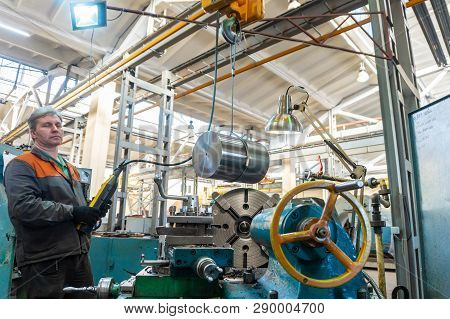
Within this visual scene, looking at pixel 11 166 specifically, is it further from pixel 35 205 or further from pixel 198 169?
pixel 198 169

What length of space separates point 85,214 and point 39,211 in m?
0.14

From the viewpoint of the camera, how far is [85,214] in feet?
3.62

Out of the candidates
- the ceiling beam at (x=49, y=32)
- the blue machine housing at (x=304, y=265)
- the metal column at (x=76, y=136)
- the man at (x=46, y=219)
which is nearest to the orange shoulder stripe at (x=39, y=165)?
the man at (x=46, y=219)

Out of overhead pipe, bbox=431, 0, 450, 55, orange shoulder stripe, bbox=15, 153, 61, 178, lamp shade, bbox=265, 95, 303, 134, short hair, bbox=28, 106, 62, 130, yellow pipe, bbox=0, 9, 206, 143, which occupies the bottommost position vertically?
orange shoulder stripe, bbox=15, 153, 61, 178

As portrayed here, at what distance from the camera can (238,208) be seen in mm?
1477

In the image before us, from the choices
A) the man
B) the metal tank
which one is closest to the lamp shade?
the metal tank

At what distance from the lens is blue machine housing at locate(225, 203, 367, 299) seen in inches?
34.3

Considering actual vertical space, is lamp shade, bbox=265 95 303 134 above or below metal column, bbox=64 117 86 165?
below

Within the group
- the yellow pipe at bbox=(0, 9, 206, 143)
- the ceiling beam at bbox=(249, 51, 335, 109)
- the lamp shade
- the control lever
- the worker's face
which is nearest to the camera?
the control lever

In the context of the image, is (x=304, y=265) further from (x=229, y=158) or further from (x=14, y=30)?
(x=14, y=30)

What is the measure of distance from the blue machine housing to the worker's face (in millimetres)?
891

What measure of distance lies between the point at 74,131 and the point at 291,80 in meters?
3.04

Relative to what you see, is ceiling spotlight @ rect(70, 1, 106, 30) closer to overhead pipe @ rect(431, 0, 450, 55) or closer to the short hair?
the short hair

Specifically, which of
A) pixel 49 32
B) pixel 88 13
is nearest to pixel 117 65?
pixel 49 32
